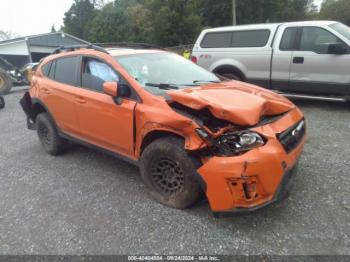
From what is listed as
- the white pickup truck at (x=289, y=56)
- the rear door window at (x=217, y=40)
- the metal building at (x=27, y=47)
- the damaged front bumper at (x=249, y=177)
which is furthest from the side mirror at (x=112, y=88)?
the metal building at (x=27, y=47)

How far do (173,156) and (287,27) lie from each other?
535 cm

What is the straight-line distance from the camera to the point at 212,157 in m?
2.68

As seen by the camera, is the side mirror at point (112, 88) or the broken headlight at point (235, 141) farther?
the side mirror at point (112, 88)

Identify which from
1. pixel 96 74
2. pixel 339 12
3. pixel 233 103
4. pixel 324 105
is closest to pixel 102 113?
pixel 96 74

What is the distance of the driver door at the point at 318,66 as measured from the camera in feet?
20.0

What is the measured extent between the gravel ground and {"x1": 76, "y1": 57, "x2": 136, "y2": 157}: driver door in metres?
0.56

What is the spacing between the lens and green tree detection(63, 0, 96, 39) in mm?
64875

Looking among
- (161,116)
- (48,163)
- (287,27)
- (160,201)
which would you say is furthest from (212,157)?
(287,27)

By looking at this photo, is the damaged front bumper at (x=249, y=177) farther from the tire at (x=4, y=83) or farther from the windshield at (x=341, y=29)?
the tire at (x=4, y=83)

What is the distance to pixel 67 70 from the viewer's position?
172 inches

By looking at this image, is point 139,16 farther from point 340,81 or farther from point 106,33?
point 340,81

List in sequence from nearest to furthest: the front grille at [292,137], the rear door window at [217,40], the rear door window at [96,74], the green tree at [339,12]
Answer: the front grille at [292,137], the rear door window at [96,74], the rear door window at [217,40], the green tree at [339,12]

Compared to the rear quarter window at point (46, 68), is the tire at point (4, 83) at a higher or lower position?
lower

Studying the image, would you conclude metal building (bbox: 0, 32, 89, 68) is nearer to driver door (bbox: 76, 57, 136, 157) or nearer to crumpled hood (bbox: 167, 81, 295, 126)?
driver door (bbox: 76, 57, 136, 157)
